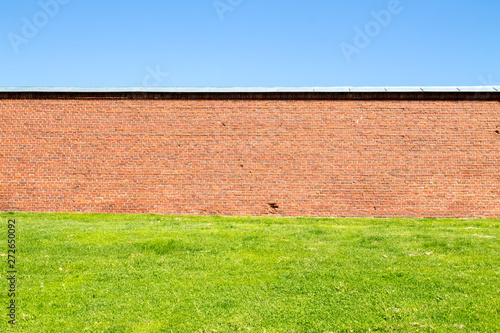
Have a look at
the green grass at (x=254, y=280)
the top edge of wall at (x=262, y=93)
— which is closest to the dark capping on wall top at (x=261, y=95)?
the top edge of wall at (x=262, y=93)

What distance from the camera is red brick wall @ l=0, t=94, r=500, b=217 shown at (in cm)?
1259

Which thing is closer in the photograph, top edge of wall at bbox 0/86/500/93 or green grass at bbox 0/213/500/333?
green grass at bbox 0/213/500/333

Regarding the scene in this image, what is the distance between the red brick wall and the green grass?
9.48 feet

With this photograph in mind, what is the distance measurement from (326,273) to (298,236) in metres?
2.64

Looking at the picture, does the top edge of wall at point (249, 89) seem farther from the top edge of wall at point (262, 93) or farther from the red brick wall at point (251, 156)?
the red brick wall at point (251, 156)

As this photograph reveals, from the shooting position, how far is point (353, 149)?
41.5 ft

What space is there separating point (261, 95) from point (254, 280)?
765 cm

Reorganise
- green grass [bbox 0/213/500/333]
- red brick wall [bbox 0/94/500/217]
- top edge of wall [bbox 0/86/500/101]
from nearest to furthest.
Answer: green grass [bbox 0/213/500/333]
red brick wall [bbox 0/94/500/217]
top edge of wall [bbox 0/86/500/101]

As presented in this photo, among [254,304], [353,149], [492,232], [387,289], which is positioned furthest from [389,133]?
[254,304]

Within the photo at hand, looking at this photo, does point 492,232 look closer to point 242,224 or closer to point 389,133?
point 389,133

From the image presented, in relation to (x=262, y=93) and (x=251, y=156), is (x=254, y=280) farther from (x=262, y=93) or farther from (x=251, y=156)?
(x=262, y=93)

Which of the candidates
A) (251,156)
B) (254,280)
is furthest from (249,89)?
(254,280)

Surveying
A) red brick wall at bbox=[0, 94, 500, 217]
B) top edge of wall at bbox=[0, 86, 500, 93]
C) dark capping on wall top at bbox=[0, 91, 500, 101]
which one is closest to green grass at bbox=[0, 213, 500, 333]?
red brick wall at bbox=[0, 94, 500, 217]

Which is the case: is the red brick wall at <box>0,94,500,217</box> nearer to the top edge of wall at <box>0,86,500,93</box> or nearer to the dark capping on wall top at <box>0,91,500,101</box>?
the dark capping on wall top at <box>0,91,500,101</box>
